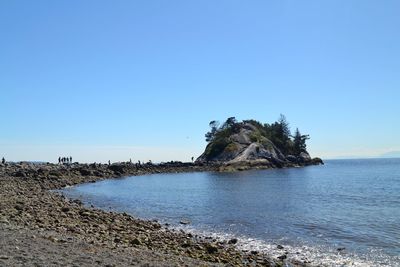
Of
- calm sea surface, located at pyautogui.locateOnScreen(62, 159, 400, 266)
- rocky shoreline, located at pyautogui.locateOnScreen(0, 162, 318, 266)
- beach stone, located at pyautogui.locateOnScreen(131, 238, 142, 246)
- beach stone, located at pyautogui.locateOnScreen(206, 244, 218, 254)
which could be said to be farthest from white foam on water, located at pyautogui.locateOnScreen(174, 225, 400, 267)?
beach stone, located at pyautogui.locateOnScreen(131, 238, 142, 246)

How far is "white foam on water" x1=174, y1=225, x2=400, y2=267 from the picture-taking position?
19016 mm

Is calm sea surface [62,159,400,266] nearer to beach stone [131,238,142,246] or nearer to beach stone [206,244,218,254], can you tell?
beach stone [206,244,218,254]

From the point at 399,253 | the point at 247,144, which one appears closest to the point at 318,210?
the point at 399,253

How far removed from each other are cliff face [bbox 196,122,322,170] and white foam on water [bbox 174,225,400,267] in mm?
104783

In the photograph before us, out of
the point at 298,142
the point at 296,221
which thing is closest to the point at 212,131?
the point at 298,142

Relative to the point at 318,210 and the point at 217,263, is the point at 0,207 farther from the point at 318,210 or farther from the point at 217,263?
the point at 318,210

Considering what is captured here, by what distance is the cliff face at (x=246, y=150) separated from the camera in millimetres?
133875

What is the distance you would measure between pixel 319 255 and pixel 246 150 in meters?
117

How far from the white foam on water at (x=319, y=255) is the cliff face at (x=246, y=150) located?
104783mm

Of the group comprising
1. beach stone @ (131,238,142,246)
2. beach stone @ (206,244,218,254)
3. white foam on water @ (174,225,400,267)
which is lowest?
white foam on water @ (174,225,400,267)

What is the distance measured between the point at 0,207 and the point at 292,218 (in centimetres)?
2124

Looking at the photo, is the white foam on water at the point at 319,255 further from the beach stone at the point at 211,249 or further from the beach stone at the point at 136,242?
the beach stone at the point at 136,242

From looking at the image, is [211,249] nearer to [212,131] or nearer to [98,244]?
[98,244]

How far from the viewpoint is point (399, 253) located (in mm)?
20766
